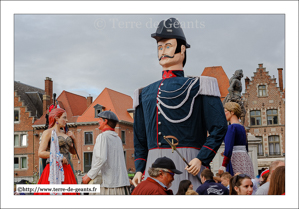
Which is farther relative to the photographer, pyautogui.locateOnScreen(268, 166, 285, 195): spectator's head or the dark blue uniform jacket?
the dark blue uniform jacket

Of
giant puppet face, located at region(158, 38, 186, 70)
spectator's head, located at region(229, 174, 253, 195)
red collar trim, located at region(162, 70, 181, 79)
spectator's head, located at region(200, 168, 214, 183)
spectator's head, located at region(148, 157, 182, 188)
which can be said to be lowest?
spectator's head, located at region(229, 174, 253, 195)

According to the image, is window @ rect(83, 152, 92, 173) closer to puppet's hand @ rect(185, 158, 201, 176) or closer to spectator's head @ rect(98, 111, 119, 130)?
spectator's head @ rect(98, 111, 119, 130)

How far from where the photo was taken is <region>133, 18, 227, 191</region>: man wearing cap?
17.4 feet

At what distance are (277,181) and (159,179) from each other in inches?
49.3

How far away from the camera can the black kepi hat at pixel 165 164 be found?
497 centimetres

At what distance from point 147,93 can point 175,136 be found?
71 cm

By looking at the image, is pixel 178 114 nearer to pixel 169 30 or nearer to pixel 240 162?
pixel 169 30

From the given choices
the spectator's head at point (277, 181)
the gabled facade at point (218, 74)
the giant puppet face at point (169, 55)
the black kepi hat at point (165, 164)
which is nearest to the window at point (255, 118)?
the gabled facade at point (218, 74)

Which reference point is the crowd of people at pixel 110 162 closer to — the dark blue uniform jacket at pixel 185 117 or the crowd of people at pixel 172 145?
the crowd of people at pixel 172 145

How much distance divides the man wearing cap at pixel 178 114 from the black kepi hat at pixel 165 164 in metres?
0.24

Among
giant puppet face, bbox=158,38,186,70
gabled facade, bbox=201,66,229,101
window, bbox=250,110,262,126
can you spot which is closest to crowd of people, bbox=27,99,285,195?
gabled facade, bbox=201,66,229,101

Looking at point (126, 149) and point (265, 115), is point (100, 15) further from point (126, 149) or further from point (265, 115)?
point (265, 115)

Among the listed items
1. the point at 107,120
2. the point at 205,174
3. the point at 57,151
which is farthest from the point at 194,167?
the point at 57,151
